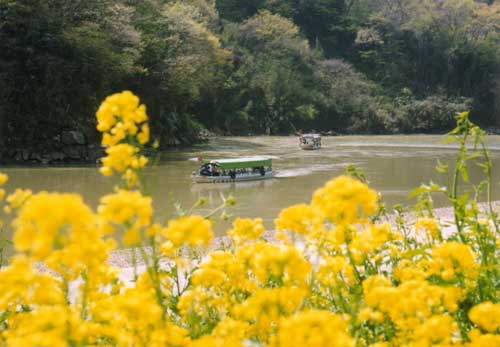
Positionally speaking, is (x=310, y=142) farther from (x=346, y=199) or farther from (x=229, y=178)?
(x=346, y=199)

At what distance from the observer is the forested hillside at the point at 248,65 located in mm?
21844

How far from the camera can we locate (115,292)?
93.0 inches

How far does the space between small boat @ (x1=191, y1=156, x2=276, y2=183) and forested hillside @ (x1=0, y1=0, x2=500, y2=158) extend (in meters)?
7.75

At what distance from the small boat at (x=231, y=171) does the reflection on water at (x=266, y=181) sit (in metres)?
0.34

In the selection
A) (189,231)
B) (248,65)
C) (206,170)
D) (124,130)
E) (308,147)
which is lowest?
(308,147)

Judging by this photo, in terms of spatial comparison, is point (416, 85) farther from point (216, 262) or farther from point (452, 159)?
point (216, 262)

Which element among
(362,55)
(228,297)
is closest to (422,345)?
(228,297)

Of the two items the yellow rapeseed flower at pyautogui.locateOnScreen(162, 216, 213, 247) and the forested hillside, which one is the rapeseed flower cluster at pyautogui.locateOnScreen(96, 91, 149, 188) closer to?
the yellow rapeseed flower at pyautogui.locateOnScreen(162, 216, 213, 247)

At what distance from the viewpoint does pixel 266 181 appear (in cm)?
1741

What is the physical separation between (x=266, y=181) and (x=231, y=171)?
1068 mm

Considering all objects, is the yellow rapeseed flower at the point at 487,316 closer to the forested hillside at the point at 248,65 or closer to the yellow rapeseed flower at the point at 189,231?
the yellow rapeseed flower at the point at 189,231

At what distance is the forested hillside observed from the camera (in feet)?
71.7

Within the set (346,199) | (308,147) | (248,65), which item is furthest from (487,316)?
(248,65)

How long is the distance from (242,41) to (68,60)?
27.8 m
